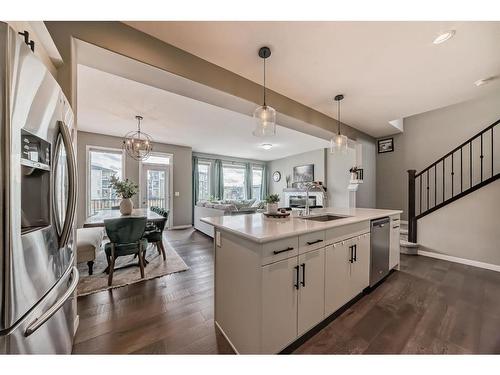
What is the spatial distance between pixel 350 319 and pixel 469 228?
10.2 ft

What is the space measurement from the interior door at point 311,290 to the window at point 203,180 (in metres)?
6.41

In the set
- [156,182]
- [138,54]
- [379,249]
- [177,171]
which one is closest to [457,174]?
[379,249]

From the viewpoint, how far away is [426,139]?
466 cm

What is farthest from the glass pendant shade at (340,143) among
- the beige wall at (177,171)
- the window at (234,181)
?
the window at (234,181)

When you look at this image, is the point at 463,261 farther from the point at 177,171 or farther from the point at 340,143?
the point at 177,171

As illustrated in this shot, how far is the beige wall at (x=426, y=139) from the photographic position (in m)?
3.98

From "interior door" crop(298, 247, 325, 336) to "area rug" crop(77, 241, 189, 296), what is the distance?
6.67 ft

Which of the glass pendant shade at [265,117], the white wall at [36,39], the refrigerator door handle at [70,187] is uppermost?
the white wall at [36,39]

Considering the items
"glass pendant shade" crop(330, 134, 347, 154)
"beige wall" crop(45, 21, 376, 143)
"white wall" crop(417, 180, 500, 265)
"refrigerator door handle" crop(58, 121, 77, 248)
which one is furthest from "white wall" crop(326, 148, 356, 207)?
"refrigerator door handle" crop(58, 121, 77, 248)

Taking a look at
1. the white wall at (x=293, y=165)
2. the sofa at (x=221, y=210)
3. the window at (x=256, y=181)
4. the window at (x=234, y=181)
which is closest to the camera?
the sofa at (x=221, y=210)

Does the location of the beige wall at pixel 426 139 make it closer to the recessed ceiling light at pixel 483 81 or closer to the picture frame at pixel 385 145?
the picture frame at pixel 385 145

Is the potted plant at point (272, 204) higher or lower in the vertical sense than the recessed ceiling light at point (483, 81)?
lower
